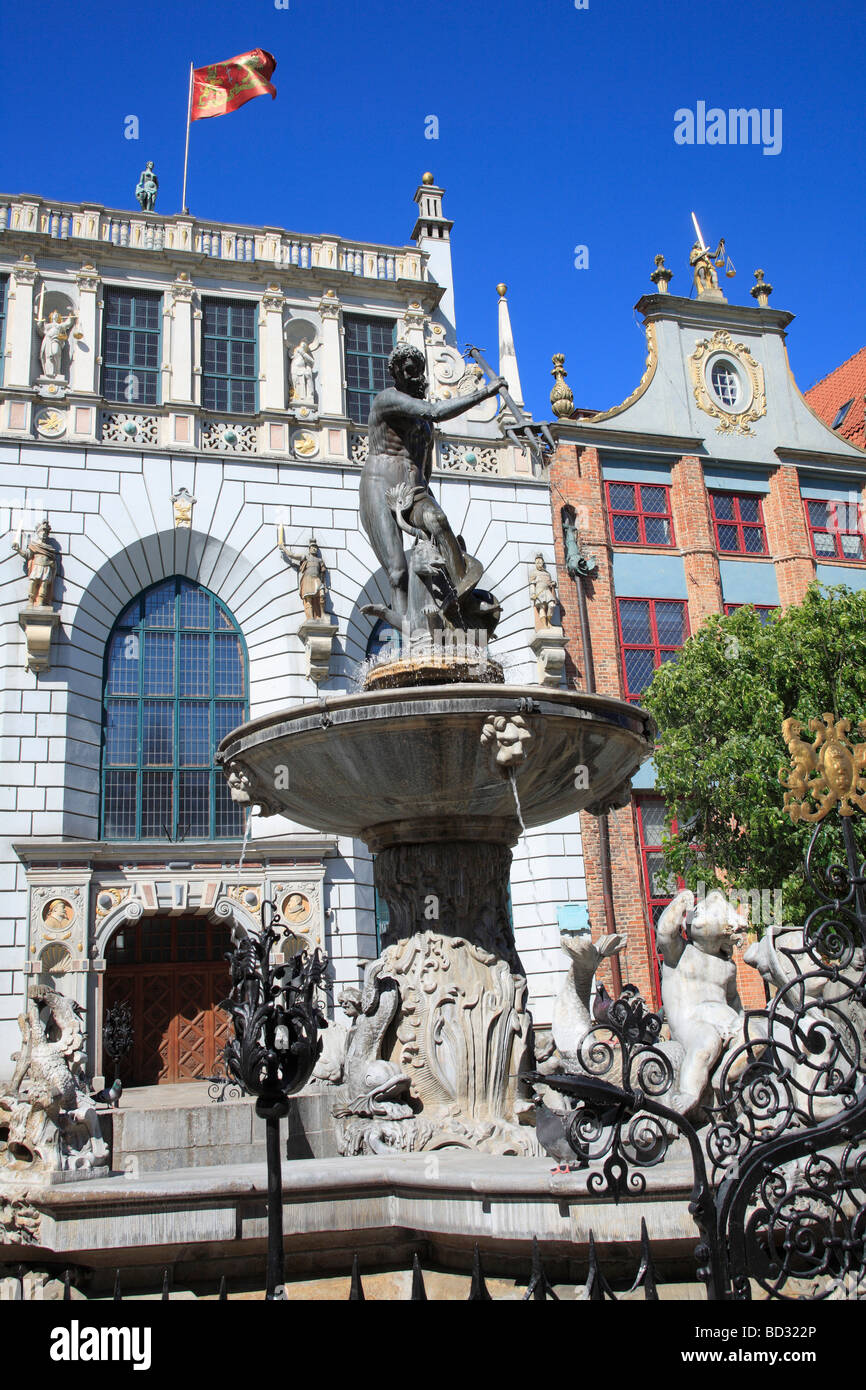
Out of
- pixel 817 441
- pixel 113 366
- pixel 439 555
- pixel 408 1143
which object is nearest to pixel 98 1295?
pixel 408 1143

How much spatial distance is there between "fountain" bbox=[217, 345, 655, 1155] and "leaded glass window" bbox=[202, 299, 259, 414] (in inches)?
602

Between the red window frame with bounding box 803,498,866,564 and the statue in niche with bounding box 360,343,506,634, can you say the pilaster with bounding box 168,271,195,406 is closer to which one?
the statue in niche with bounding box 360,343,506,634

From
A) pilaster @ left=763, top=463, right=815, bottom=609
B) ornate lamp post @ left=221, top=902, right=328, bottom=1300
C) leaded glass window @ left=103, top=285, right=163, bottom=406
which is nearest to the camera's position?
ornate lamp post @ left=221, top=902, right=328, bottom=1300

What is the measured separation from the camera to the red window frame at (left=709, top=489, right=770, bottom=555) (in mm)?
28000

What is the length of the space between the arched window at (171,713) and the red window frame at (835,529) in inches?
573

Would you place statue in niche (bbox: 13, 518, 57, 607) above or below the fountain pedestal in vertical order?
above

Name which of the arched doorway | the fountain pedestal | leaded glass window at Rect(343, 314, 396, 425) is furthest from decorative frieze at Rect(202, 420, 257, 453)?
the fountain pedestal

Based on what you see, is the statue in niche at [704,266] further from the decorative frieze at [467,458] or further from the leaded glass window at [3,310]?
the leaded glass window at [3,310]

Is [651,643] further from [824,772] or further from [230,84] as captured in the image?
[824,772]

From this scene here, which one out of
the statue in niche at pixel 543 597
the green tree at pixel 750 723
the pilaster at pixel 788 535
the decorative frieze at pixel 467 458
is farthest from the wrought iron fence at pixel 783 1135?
the pilaster at pixel 788 535

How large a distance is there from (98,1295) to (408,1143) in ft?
9.08

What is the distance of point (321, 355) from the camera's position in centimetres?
2558

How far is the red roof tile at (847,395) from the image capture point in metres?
35.7
